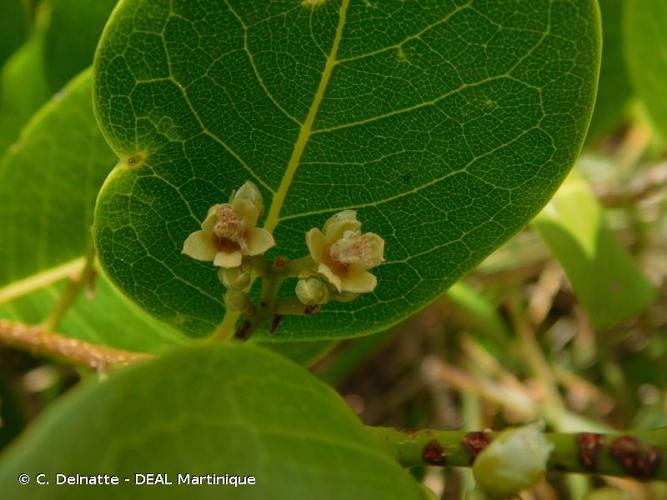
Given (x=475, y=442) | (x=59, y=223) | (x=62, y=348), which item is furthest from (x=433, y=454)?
(x=59, y=223)

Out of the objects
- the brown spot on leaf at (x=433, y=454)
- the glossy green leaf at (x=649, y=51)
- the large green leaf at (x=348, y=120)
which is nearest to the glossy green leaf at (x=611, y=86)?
the glossy green leaf at (x=649, y=51)

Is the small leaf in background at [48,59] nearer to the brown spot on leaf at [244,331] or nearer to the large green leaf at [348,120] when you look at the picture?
the large green leaf at [348,120]

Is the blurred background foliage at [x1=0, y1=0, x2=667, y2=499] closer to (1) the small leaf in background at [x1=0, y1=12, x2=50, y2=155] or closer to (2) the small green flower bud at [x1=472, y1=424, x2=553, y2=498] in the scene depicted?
(1) the small leaf in background at [x1=0, y1=12, x2=50, y2=155]

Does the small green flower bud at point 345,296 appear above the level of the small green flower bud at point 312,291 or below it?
below

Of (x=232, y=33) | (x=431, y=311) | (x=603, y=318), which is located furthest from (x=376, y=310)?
(x=431, y=311)

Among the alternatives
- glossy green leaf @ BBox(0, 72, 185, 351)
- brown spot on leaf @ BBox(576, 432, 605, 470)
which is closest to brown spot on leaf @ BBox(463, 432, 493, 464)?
brown spot on leaf @ BBox(576, 432, 605, 470)

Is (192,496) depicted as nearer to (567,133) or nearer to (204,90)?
(204,90)

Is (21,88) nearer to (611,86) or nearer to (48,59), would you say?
(48,59)
